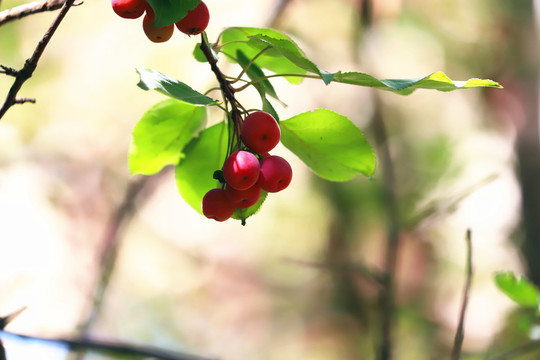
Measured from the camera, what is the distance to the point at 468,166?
3.69 meters

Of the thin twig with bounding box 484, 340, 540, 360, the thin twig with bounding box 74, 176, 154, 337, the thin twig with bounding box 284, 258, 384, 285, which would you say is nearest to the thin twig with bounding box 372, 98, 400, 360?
the thin twig with bounding box 284, 258, 384, 285

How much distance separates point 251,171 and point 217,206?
90 millimetres

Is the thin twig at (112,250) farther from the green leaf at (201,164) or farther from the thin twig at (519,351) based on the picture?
the thin twig at (519,351)

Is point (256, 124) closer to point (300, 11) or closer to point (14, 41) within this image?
point (14, 41)

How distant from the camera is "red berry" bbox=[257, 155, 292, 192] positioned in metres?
0.72

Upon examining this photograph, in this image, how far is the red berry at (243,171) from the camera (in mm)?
691

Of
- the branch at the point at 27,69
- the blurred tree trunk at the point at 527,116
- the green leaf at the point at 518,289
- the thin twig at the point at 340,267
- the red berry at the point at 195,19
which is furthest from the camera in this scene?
the blurred tree trunk at the point at 527,116

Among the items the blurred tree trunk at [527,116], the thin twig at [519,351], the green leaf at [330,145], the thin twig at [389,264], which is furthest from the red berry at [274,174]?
the blurred tree trunk at [527,116]

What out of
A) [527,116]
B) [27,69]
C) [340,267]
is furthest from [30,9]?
[527,116]

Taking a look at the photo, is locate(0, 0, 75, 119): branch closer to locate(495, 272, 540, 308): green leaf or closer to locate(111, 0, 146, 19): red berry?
locate(111, 0, 146, 19): red berry

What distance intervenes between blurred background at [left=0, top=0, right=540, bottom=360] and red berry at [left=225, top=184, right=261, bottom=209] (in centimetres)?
242

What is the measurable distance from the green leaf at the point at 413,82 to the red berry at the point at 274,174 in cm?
15

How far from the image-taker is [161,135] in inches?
34.9

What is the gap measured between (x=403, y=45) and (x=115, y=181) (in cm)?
283
